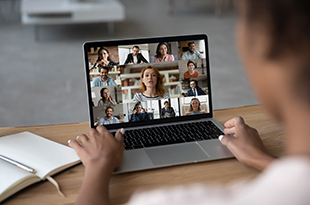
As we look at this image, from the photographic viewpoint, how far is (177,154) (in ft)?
2.99

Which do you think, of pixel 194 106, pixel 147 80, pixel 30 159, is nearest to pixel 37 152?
pixel 30 159

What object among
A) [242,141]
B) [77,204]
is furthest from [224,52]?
[77,204]

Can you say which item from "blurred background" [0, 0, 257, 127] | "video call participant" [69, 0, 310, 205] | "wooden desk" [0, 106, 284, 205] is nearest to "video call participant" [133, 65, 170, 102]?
"wooden desk" [0, 106, 284, 205]

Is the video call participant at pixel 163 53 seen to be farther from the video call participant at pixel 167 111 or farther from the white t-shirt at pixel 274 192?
the white t-shirt at pixel 274 192

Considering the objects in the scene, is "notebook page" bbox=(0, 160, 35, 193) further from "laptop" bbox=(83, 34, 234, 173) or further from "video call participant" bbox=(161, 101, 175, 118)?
"video call participant" bbox=(161, 101, 175, 118)

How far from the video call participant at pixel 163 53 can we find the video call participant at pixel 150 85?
1.6 inches

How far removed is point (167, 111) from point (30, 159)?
19.2 inches

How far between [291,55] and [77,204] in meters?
0.48

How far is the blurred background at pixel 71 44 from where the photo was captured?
2877mm

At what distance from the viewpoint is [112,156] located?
2.64ft

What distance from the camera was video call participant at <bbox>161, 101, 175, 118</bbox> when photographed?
1140mm

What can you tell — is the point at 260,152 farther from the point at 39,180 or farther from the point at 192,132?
the point at 39,180

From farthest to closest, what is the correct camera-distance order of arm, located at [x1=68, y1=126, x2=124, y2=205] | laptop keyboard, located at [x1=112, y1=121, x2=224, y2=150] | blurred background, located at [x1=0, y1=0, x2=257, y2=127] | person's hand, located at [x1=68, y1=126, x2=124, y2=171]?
blurred background, located at [x1=0, y1=0, x2=257, y2=127]
laptop keyboard, located at [x1=112, y1=121, x2=224, y2=150]
person's hand, located at [x1=68, y1=126, x2=124, y2=171]
arm, located at [x1=68, y1=126, x2=124, y2=205]

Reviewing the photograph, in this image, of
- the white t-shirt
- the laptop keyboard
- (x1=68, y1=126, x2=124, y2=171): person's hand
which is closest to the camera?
the white t-shirt
